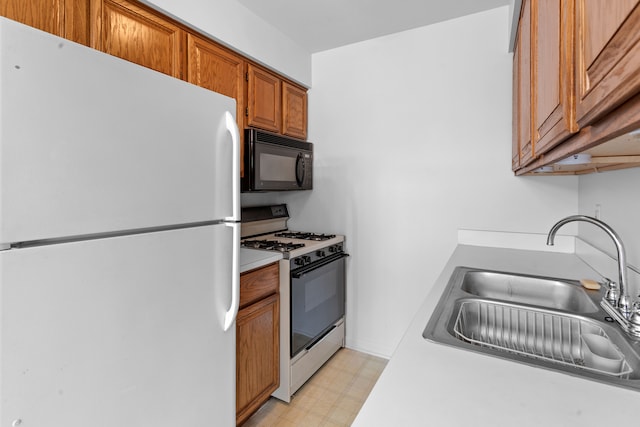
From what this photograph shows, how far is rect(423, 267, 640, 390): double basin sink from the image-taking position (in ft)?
2.64

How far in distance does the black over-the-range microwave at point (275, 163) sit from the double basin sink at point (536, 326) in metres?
1.24

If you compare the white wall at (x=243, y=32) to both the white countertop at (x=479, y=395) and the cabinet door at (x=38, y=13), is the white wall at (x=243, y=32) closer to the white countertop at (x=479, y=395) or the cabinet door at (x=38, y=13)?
the cabinet door at (x=38, y=13)

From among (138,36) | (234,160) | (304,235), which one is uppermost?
(138,36)

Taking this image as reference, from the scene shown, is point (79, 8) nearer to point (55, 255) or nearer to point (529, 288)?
point (55, 255)

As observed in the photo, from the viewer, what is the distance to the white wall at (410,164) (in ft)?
6.70

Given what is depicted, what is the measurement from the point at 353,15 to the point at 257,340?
2111 mm

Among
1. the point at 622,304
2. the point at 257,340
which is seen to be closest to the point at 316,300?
the point at 257,340

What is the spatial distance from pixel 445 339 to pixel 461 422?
31 cm

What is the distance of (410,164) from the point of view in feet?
7.64

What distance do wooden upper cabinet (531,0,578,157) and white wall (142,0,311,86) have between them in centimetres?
154

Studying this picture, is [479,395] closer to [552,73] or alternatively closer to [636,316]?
[636,316]

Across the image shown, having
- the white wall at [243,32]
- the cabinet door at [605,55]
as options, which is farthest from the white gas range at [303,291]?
the cabinet door at [605,55]

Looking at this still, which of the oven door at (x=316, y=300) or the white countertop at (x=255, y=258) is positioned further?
the oven door at (x=316, y=300)

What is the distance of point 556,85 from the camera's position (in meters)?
0.72
